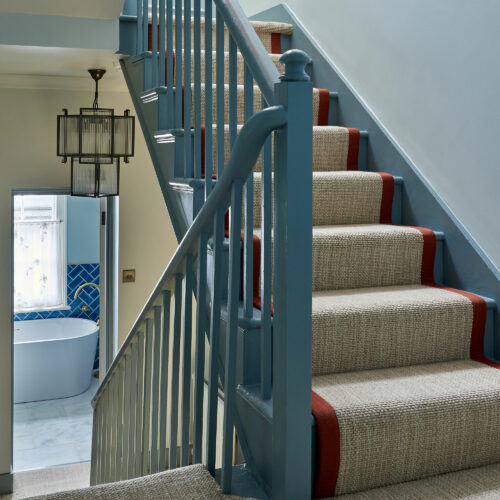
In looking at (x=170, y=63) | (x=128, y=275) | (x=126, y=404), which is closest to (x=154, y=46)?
(x=170, y=63)

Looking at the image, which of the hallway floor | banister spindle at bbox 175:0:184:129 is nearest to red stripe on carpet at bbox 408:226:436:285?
banister spindle at bbox 175:0:184:129

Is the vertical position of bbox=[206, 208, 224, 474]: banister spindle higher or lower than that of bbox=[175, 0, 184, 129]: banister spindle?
lower

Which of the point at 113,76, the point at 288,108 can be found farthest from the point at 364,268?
the point at 113,76

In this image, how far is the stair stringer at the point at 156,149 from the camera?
2430mm

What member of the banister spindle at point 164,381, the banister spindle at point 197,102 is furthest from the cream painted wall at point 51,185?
the banister spindle at point 164,381

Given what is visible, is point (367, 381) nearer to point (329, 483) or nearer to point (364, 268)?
point (329, 483)

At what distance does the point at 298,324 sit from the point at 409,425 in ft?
1.67

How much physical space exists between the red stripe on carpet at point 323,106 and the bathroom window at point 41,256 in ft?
15.3

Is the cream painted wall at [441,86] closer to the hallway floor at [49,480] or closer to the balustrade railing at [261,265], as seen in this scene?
the balustrade railing at [261,265]

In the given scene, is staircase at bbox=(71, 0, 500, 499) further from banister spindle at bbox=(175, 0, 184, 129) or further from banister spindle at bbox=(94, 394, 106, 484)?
banister spindle at bbox=(94, 394, 106, 484)

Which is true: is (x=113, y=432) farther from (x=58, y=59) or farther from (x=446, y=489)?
(x=58, y=59)

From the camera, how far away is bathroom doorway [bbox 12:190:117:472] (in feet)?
20.5

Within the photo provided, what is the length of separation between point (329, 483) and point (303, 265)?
0.58 m

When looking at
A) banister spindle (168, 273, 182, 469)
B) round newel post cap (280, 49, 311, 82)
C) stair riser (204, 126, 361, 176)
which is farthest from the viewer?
stair riser (204, 126, 361, 176)
